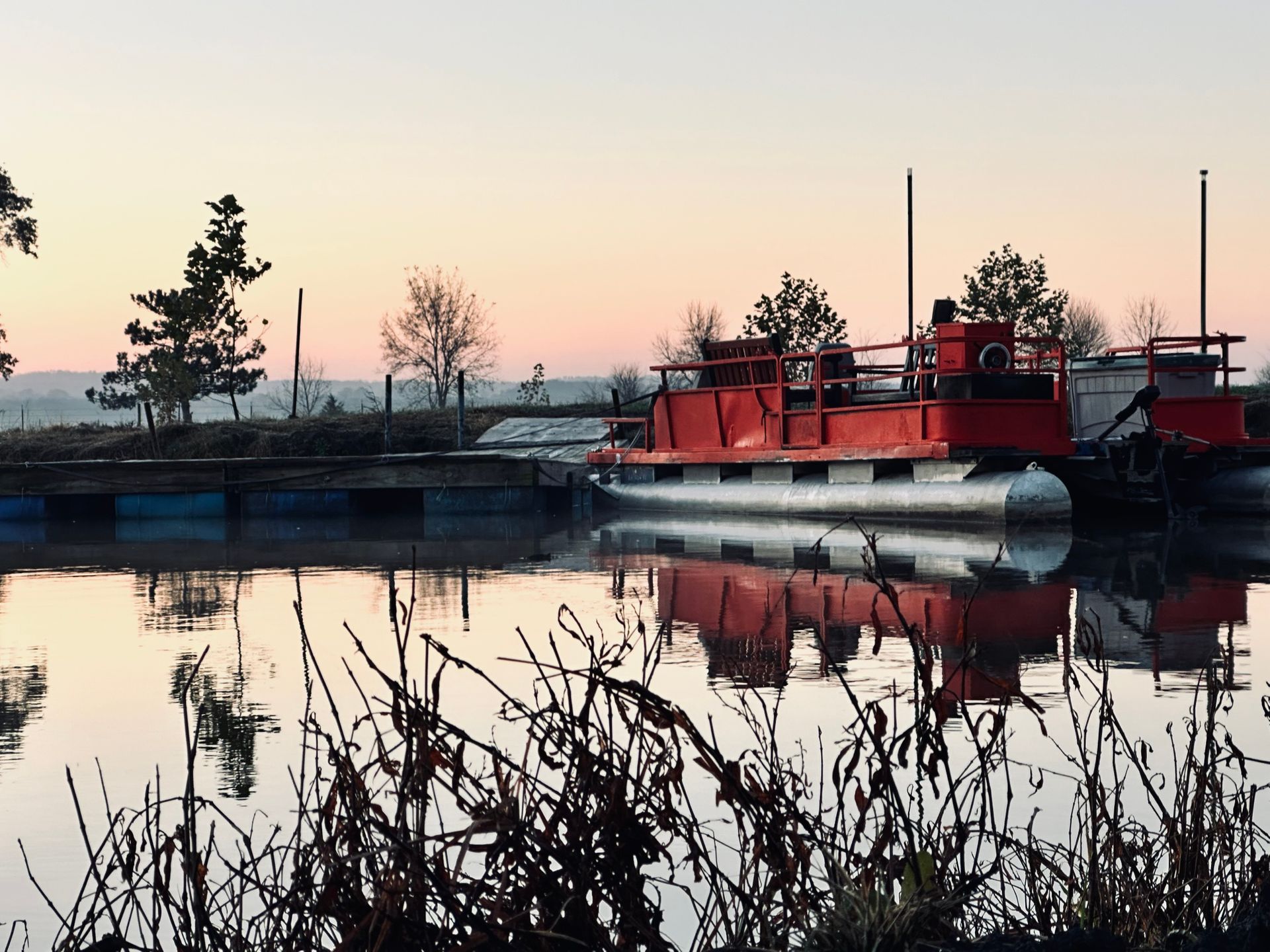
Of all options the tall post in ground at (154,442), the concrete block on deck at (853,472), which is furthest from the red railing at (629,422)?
the tall post in ground at (154,442)

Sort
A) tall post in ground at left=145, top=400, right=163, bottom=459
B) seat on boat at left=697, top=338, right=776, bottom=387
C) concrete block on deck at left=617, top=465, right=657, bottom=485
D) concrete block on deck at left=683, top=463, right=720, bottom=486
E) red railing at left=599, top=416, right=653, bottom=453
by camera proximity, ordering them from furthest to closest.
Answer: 1. tall post in ground at left=145, top=400, right=163, bottom=459
2. concrete block on deck at left=617, top=465, right=657, bottom=485
3. red railing at left=599, top=416, right=653, bottom=453
4. concrete block on deck at left=683, top=463, right=720, bottom=486
5. seat on boat at left=697, top=338, right=776, bottom=387

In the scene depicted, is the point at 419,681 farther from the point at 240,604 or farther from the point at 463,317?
the point at 463,317

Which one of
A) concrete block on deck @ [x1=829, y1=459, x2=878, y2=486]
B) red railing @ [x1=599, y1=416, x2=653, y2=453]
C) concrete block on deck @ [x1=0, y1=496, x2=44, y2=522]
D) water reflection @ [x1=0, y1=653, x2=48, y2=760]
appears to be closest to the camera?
water reflection @ [x1=0, y1=653, x2=48, y2=760]

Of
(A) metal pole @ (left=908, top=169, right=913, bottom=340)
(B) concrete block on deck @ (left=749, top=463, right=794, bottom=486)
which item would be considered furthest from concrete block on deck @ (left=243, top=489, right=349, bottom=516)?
(A) metal pole @ (left=908, top=169, right=913, bottom=340)

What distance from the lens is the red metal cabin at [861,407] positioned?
834 inches

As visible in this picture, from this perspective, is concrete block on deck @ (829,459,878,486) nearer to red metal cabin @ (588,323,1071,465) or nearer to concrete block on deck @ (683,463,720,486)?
red metal cabin @ (588,323,1071,465)

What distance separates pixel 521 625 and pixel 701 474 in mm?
15438

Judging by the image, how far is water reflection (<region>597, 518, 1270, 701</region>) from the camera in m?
8.31

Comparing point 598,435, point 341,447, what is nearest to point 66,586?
point 598,435

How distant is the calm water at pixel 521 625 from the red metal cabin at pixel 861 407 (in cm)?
168

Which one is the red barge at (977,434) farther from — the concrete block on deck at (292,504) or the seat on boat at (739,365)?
the concrete block on deck at (292,504)

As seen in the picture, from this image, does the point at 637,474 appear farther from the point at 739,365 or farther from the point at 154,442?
the point at 154,442

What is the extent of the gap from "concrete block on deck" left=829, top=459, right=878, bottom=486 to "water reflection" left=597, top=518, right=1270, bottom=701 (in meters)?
2.65

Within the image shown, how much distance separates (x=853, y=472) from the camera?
906 inches
